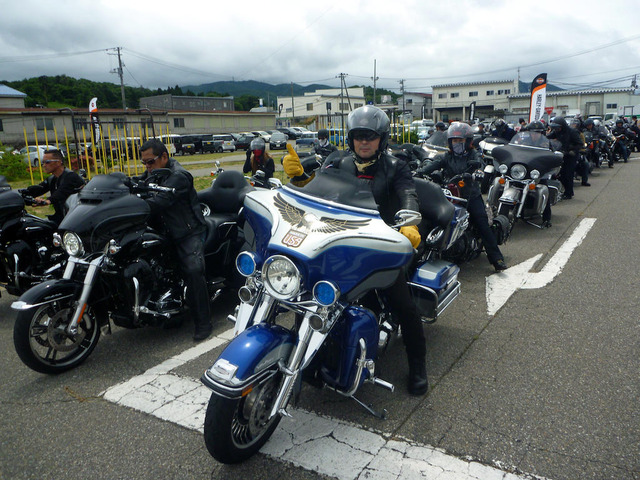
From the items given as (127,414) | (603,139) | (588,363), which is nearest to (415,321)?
(588,363)

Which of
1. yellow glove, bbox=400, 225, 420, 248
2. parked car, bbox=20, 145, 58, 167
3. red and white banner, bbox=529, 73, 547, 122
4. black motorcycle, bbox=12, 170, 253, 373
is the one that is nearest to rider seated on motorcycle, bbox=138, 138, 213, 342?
black motorcycle, bbox=12, 170, 253, 373

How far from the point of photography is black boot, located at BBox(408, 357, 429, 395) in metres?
3.42

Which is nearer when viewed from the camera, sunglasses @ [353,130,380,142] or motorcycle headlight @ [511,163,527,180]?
sunglasses @ [353,130,380,142]

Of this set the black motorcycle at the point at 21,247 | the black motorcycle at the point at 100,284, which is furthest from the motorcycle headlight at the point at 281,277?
the black motorcycle at the point at 21,247

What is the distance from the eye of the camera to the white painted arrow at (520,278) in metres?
5.29

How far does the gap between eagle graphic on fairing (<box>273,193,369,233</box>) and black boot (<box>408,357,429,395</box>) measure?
1331mm

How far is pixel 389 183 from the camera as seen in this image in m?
3.43

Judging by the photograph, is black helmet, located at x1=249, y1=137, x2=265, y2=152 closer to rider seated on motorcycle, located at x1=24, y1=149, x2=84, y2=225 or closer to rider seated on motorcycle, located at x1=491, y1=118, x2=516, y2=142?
rider seated on motorcycle, located at x1=24, y1=149, x2=84, y2=225

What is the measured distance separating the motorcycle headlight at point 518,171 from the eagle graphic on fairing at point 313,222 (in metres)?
6.31

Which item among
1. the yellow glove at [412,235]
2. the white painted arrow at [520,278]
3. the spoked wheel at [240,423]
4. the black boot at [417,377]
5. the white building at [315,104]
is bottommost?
the white painted arrow at [520,278]

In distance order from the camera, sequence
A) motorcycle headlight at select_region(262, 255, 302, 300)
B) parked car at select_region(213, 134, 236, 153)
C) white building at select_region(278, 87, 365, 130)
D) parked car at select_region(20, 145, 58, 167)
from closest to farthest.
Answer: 1. motorcycle headlight at select_region(262, 255, 302, 300)
2. parked car at select_region(20, 145, 58, 167)
3. parked car at select_region(213, 134, 236, 153)
4. white building at select_region(278, 87, 365, 130)

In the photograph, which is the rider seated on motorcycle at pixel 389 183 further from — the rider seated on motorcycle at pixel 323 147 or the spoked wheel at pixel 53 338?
the rider seated on motorcycle at pixel 323 147

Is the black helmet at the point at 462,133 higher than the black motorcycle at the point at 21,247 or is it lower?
higher

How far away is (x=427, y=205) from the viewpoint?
14.1ft
